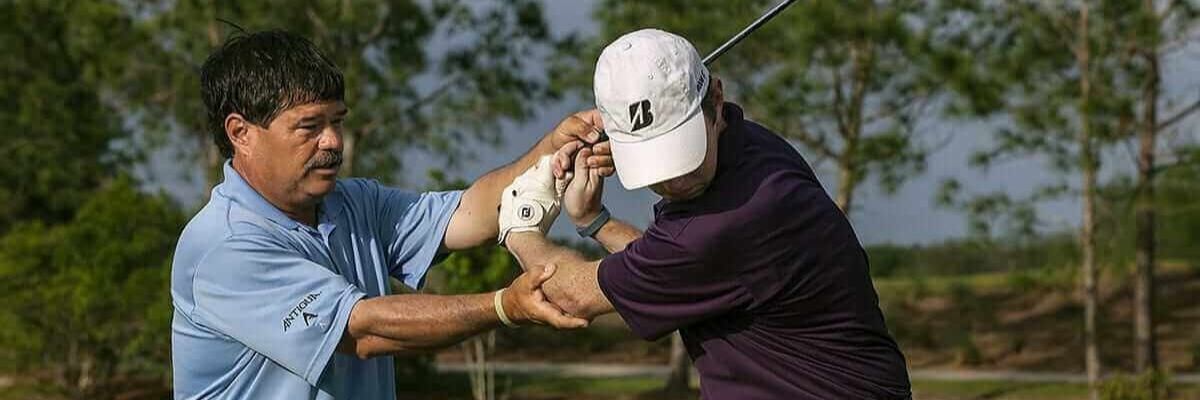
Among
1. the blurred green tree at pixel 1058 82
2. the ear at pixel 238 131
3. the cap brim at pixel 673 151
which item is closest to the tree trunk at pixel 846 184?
the blurred green tree at pixel 1058 82

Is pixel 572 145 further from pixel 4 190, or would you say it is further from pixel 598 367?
pixel 4 190

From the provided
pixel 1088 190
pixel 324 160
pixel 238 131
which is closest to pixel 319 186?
pixel 324 160

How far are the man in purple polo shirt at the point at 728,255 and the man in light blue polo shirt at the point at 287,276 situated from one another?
0.30m

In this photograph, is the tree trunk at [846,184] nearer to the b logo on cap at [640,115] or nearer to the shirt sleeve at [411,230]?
the shirt sleeve at [411,230]

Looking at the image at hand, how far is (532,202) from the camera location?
430 cm

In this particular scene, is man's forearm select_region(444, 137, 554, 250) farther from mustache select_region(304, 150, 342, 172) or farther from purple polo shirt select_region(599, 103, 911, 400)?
purple polo shirt select_region(599, 103, 911, 400)

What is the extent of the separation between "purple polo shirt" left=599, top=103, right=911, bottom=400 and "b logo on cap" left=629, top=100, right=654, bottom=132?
0.20m

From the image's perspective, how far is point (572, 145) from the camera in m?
4.41

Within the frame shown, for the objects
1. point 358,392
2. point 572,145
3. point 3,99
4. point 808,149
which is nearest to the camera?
point 358,392

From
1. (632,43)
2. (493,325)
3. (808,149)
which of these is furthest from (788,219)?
(808,149)

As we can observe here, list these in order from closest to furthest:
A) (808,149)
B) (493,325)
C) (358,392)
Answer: (493,325)
(358,392)
(808,149)

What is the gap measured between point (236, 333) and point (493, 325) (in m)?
0.61

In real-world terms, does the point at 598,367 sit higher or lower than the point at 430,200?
lower

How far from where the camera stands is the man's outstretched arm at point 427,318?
3697 millimetres
